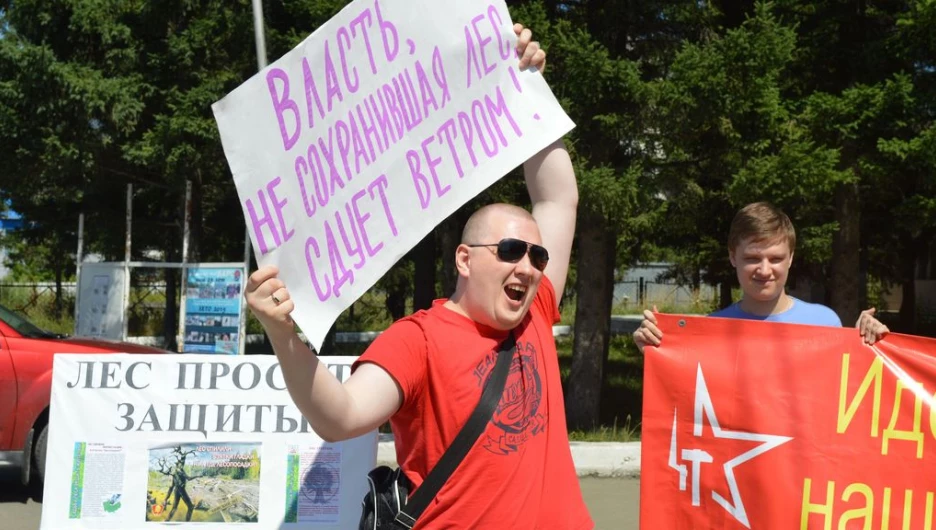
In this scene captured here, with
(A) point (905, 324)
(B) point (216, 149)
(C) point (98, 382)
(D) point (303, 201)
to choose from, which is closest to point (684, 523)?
(D) point (303, 201)

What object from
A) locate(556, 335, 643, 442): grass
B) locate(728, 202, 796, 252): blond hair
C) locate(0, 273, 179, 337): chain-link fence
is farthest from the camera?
locate(0, 273, 179, 337): chain-link fence

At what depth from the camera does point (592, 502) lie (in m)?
8.34

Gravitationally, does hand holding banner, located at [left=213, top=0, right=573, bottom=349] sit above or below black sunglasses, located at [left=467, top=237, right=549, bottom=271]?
above

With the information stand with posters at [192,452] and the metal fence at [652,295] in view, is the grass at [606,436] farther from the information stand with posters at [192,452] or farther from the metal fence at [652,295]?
the metal fence at [652,295]

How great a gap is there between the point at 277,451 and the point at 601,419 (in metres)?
8.45

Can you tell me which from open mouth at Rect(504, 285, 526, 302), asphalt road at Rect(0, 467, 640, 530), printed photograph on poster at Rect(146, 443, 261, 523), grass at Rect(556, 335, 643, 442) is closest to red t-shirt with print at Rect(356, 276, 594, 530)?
open mouth at Rect(504, 285, 526, 302)

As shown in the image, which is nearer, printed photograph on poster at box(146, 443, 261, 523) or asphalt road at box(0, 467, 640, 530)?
printed photograph on poster at box(146, 443, 261, 523)

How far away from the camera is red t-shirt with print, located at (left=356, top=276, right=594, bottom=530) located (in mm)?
2723

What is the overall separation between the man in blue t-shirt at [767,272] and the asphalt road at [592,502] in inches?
150

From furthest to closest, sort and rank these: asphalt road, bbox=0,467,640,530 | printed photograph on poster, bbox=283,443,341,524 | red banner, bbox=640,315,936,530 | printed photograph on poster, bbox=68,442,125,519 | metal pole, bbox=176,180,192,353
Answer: metal pole, bbox=176,180,192,353
asphalt road, bbox=0,467,640,530
printed photograph on poster, bbox=68,442,125,519
printed photograph on poster, bbox=283,443,341,524
red banner, bbox=640,315,936,530

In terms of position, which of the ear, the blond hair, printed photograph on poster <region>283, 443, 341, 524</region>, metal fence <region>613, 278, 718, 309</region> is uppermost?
metal fence <region>613, 278, 718, 309</region>

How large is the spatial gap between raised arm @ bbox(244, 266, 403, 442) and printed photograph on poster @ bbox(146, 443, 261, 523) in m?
3.62

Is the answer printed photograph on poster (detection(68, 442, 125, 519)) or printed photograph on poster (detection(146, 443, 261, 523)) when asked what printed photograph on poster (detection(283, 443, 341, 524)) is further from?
printed photograph on poster (detection(68, 442, 125, 519))

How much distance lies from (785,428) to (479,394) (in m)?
1.89
